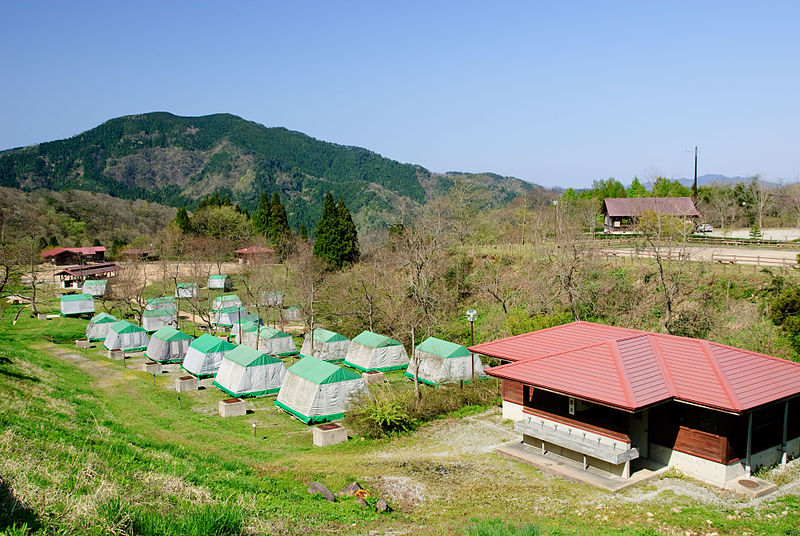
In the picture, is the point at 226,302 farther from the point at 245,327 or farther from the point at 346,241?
the point at 346,241

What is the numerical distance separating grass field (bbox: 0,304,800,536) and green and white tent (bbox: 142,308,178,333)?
66.7 ft

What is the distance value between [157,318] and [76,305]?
993cm

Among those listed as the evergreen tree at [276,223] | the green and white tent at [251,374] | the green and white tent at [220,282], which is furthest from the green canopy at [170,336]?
the evergreen tree at [276,223]

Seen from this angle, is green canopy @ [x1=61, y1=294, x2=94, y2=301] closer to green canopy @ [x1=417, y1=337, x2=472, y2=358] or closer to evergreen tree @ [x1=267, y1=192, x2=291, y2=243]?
evergreen tree @ [x1=267, y1=192, x2=291, y2=243]

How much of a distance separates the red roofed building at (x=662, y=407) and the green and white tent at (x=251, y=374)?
11767 mm

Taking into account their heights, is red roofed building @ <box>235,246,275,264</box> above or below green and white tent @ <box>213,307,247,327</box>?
above

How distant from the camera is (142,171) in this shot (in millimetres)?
192500

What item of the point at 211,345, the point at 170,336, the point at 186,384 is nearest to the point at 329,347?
the point at 211,345

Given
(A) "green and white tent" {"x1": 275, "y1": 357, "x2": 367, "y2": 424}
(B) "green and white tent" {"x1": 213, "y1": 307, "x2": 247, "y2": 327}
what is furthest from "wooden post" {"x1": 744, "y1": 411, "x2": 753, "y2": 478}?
(B) "green and white tent" {"x1": 213, "y1": 307, "x2": 247, "y2": 327}

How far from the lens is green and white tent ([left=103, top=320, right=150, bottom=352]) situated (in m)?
33.5

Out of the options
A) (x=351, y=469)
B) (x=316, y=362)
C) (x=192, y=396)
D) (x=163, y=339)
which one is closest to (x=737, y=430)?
(x=351, y=469)

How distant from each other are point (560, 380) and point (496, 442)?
9.62 feet

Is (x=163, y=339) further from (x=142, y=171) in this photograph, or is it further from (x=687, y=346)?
(x=142, y=171)

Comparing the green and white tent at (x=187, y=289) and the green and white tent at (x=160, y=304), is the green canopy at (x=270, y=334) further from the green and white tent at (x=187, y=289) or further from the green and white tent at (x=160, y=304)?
the green and white tent at (x=160, y=304)
